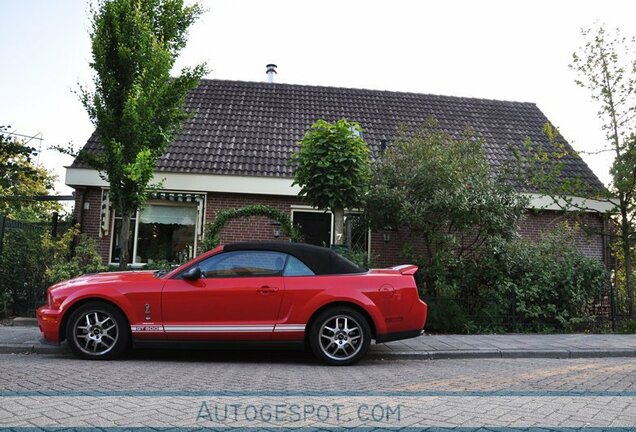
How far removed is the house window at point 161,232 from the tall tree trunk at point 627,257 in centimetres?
1010

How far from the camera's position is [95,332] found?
268 inches

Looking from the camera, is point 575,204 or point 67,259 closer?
point 67,259

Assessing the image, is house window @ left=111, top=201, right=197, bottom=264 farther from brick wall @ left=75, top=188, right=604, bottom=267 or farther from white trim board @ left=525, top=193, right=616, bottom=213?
white trim board @ left=525, top=193, right=616, bottom=213

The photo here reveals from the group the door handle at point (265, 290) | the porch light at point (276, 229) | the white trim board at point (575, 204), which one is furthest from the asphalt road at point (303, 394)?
the porch light at point (276, 229)

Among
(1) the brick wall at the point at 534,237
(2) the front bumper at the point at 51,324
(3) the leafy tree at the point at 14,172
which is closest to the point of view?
(2) the front bumper at the point at 51,324

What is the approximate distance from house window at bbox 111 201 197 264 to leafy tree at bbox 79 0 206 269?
3293 millimetres

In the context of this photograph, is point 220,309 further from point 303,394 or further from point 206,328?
point 303,394

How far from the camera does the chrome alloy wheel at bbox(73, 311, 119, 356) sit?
6793mm

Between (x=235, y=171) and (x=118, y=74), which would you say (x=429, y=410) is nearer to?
(x=118, y=74)

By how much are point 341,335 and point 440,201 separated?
4.47 m

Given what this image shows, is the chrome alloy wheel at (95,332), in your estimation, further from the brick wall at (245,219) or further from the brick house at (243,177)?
the brick wall at (245,219)

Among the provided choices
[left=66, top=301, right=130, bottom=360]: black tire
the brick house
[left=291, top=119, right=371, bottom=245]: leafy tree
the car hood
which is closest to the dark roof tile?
the brick house

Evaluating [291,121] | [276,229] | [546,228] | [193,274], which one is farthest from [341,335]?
[291,121]

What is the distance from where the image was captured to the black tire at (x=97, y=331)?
6777 mm
